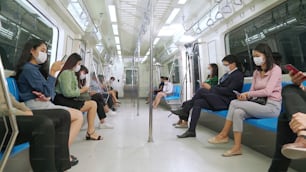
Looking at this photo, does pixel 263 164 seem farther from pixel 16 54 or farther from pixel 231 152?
pixel 16 54

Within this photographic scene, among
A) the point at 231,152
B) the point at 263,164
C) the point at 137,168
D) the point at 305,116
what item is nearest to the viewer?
the point at 305,116

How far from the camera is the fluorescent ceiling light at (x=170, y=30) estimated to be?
5.91 meters

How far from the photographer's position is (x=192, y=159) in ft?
6.38

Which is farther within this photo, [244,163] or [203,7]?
[203,7]

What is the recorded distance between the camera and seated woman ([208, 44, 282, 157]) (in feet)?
6.30

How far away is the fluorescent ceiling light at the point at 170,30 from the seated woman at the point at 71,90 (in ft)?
12.8

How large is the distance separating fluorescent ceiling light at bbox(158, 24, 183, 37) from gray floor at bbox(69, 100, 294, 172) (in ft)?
A: 13.1

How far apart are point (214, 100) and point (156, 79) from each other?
5971 mm

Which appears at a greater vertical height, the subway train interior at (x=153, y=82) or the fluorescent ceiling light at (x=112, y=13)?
the fluorescent ceiling light at (x=112, y=13)

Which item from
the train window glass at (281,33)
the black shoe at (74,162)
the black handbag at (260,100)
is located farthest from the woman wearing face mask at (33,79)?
the train window glass at (281,33)

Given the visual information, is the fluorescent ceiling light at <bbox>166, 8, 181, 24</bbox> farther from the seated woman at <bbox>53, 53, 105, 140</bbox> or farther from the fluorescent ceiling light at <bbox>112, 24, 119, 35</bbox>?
the seated woman at <bbox>53, 53, 105, 140</bbox>

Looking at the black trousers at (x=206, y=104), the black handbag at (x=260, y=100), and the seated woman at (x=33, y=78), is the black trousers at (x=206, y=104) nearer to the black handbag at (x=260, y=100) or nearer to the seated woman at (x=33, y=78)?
the black handbag at (x=260, y=100)

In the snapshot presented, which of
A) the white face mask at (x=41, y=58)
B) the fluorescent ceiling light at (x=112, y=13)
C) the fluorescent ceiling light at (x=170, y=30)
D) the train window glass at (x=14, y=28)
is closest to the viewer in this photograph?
the white face mask at (x=41, y=58)

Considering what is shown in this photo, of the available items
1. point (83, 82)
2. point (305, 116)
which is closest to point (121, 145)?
point (83, 82)
